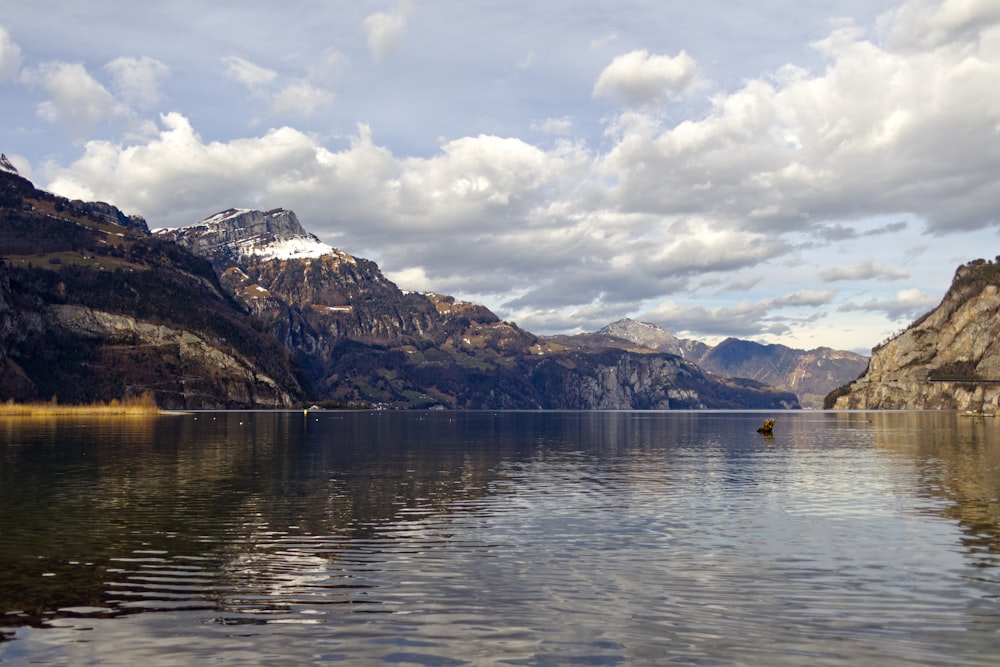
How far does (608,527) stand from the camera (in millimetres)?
48594

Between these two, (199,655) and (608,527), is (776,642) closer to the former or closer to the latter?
(199,655)

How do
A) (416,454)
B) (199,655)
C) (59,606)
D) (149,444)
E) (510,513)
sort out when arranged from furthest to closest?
(149,444), (416,454), (510,513), (59,606), (199,655)

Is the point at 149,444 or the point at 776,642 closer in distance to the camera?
the point at 776,642

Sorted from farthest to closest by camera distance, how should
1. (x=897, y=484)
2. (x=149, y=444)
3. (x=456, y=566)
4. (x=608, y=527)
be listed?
(x=149, y=444) → (x=897, y=484) → (x=608, y=527) → (x=456, y=566)

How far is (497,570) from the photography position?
36.1 m

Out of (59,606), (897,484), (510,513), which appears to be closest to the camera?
(59,606)

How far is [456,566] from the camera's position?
36938mm

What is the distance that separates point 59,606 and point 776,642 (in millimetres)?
25608

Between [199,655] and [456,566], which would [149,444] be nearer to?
[456,566]

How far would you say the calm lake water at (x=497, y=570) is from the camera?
2477 cm

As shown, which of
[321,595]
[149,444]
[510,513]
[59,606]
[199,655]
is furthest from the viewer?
[149,444]

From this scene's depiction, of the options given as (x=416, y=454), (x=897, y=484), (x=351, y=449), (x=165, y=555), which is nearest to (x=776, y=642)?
(x=165, y=555)

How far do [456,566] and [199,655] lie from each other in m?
15.0

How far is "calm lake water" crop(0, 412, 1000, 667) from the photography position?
24766mm
